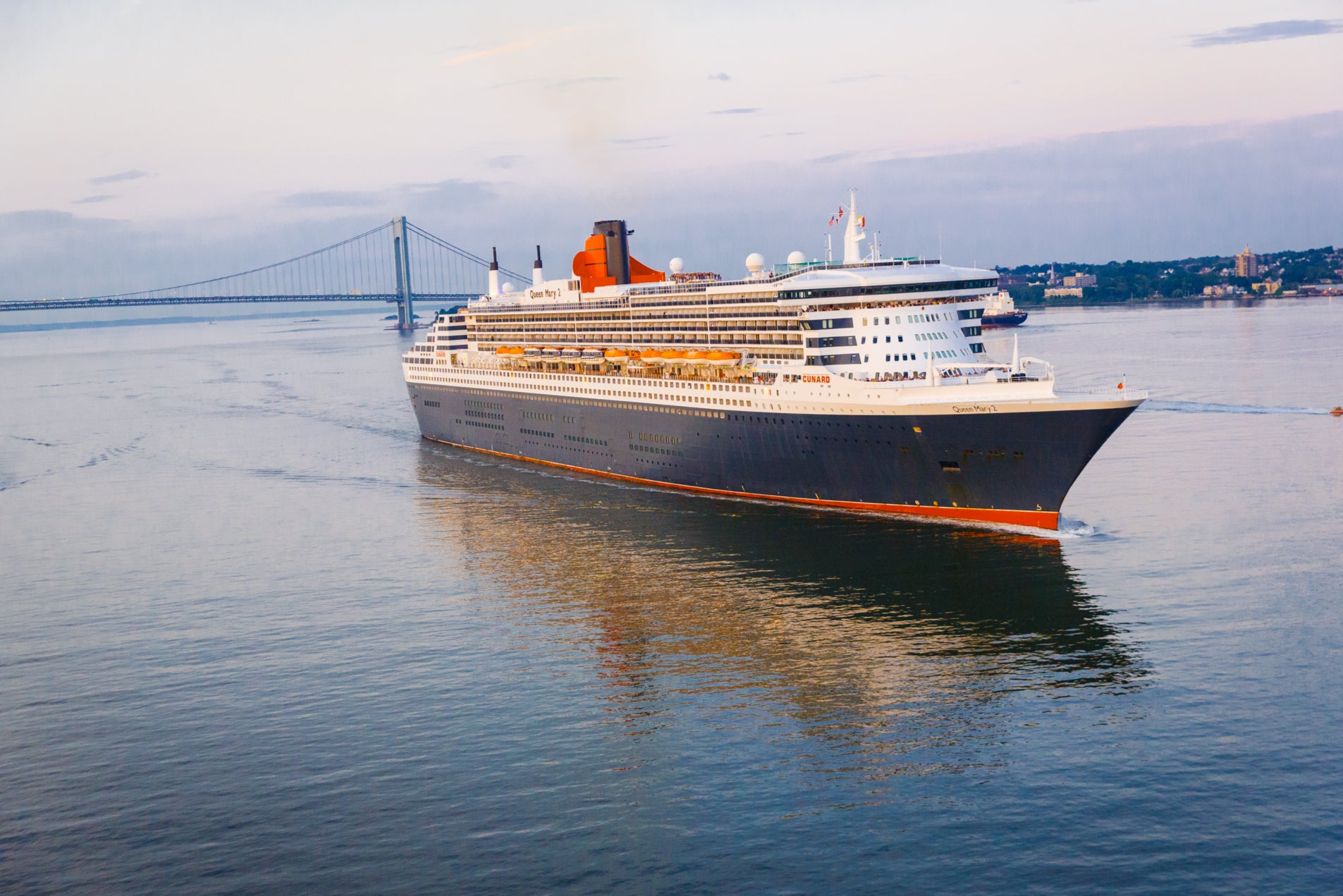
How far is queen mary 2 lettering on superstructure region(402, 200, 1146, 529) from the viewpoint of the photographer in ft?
105

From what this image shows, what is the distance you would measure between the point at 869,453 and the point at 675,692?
49.2ft

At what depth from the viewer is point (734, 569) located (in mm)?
30375

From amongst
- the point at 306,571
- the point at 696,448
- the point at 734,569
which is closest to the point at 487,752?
the point at 734,569

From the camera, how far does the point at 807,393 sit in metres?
35.6

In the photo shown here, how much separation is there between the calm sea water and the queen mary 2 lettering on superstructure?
5.90 ft

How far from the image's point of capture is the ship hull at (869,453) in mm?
31328

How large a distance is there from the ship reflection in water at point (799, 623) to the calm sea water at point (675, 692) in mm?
117

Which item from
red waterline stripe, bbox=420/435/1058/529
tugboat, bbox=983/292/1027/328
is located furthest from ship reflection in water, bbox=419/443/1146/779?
tugboat, bbox=983/292/1027/328

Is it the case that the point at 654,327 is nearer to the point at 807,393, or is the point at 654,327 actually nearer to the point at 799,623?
the point at 807,393

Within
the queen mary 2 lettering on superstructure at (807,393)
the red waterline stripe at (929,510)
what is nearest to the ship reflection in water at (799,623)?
the red waterline stripe at (929,510)

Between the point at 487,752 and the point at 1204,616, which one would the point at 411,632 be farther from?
the point at 1204,616

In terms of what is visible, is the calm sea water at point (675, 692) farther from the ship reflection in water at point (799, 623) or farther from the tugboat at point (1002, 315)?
the tugboat at point (1002, 315)

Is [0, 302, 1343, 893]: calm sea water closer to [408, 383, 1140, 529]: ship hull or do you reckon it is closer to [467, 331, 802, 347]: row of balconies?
[408, 383, 1140, 529]: ship hull

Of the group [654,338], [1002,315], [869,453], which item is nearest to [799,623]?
[869,453]
